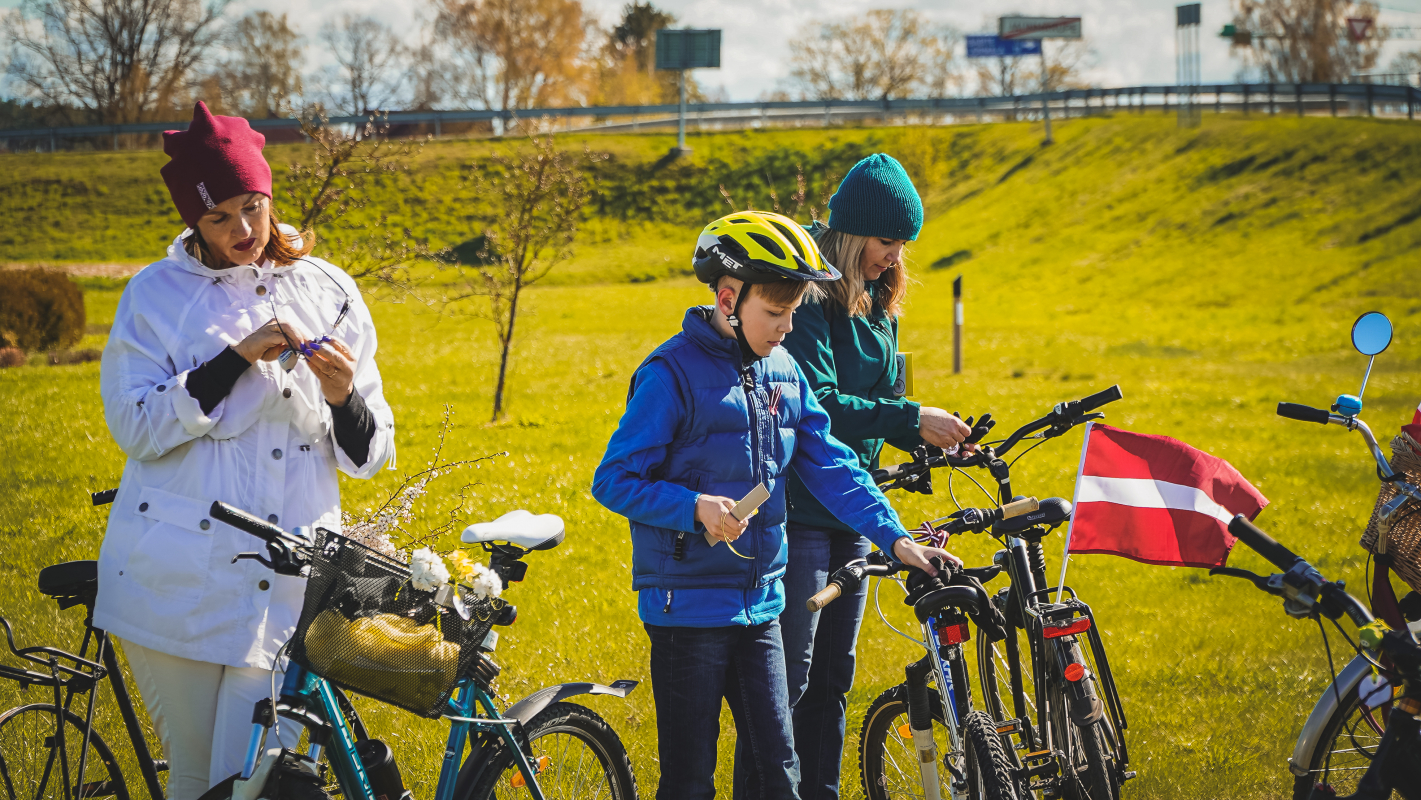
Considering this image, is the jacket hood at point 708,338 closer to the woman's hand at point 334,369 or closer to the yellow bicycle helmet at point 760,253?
the yellow bicycle helmet at point 760,253

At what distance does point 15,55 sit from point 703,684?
33.4 meters

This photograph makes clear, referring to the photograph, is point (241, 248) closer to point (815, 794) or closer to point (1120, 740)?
point (815, 794)

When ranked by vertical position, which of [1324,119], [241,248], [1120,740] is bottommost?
[1120,740]

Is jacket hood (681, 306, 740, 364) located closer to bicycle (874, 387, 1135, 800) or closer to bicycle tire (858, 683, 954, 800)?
bicycle (874, 387, 1135, 800)

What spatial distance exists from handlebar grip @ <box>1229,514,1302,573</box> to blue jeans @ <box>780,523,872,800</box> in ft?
5.27

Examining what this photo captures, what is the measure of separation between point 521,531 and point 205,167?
50.6 inches

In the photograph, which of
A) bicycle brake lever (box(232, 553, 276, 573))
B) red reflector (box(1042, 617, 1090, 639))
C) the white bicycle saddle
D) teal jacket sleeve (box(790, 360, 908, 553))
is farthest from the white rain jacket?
red reflector (box(1042, 617, 1090, 639))

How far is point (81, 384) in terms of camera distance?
49.7 feet

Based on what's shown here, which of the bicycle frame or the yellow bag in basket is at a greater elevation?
the yellow bag in basket

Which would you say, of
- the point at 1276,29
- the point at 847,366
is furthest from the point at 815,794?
the point at 1276,29

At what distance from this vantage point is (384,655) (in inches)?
111

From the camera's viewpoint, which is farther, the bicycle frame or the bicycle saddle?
the bicycle saddle

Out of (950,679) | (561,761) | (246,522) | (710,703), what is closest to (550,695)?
(561,761)

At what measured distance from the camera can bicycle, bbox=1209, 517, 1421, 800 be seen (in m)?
2.54
